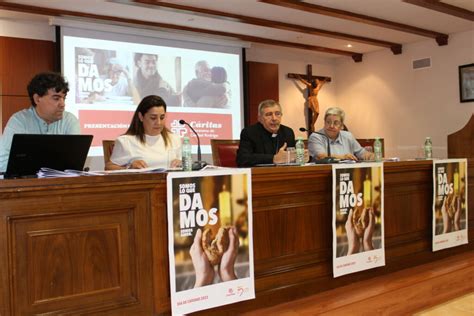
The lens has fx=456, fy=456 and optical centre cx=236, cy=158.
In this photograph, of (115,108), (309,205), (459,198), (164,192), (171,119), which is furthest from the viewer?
(171,119)

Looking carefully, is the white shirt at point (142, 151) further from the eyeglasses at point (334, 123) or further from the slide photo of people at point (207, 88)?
the slide photo of people at point (207, 88)

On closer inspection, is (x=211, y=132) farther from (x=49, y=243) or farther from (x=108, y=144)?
(x=49, y=243)

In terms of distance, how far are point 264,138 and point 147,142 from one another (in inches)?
28.4

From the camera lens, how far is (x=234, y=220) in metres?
1.92

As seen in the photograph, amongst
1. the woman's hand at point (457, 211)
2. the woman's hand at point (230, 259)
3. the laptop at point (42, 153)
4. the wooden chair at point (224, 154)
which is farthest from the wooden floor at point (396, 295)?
the wooden chair at point (224, 154)

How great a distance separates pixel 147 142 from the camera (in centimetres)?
270

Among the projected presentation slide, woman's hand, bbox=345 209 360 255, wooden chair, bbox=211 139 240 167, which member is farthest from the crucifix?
woman's hand, bbox=345 209 360 255

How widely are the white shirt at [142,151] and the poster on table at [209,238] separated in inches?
30.5

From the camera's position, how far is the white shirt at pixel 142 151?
8.61 feet

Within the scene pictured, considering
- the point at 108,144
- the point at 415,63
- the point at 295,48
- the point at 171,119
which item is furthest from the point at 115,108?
the point at 415,63

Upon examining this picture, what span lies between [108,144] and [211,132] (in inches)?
108

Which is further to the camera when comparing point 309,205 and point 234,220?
point 309,205

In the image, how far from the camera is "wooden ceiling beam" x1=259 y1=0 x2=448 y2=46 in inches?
182

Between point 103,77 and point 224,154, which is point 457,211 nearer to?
point 224,154
